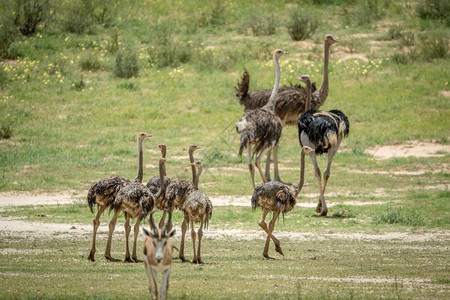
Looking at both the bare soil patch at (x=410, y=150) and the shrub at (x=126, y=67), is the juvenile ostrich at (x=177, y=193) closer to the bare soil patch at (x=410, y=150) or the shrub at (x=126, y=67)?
the bare soil patch at (x=410, y=150)

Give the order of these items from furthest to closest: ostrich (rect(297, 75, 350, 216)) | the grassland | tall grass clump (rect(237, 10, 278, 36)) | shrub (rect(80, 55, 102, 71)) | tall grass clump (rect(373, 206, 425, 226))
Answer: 1. tall grass clump (rect(237, 10, 278, 36))
2. shrub (rect(80, 55, 102, 71))
3. ostrich (rect(297, 75, 350, 216))
4. tall grass clump (rect(373, 206, 425, 226))
5. the grassland

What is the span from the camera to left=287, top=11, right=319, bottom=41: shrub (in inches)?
1275

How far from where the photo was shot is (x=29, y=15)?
32.8 m

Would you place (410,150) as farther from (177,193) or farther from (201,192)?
(201,192)

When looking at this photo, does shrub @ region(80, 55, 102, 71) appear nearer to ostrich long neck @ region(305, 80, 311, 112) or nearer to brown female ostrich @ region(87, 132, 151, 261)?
ostrich long neck @ region(305, 80, 311, 112)

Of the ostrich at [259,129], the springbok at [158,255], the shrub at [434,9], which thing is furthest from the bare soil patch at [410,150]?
the springbok at [158,255]

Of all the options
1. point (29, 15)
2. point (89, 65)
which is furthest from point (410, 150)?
point (29, 15)

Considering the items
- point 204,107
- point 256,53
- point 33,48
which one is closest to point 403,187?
point 204,107

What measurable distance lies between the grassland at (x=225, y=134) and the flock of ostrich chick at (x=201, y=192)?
70 cm

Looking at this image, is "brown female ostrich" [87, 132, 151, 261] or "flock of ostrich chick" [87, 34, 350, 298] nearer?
"flock of ostrich chick" [87, 34, 350, 298]

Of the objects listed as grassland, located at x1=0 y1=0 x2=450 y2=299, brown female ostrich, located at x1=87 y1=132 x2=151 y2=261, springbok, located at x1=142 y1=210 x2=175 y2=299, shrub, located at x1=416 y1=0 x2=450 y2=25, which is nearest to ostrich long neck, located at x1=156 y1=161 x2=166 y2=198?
brown female ostrich, located at x1=87 y1=132 x2=151 y2=261

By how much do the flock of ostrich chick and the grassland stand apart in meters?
0.70

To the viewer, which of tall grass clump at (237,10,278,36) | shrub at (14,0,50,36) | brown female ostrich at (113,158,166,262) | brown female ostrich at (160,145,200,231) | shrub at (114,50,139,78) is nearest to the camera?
brown female ostrich at (113,158,166,262)

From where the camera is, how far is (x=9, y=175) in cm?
2133
